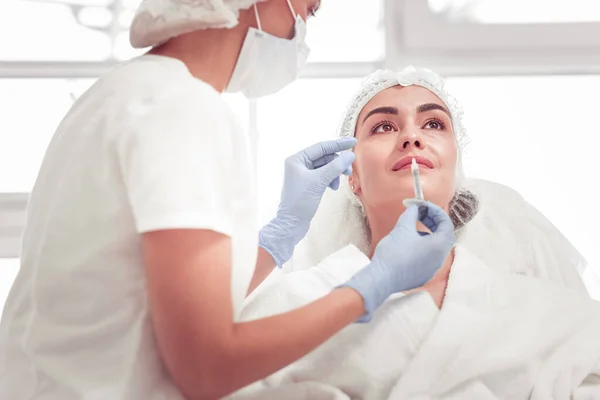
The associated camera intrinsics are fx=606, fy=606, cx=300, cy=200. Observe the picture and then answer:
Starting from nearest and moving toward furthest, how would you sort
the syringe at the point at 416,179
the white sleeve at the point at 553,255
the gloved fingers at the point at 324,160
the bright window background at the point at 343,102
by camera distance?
1. the syringe at the point at 416,179
2. the gloved fingers at the point at 324,160
3. the white sleeve at the point at 553,255
4. the bright window background at the point at 343,102

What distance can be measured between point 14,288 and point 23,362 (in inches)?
5.1

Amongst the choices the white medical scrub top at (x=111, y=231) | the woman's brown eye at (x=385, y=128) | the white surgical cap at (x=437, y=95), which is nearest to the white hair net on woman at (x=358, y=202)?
the white surgical cap at (x=437, y=95)

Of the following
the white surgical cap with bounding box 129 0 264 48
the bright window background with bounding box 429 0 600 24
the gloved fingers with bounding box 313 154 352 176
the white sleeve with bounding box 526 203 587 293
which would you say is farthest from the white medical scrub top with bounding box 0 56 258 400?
the bright window background with bounding box 429 0 600 24

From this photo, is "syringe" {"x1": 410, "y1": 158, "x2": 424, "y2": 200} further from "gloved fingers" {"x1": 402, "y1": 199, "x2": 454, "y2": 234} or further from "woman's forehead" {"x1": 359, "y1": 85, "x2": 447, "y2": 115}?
"woman's forehead" {"x1": 359, "y1": 85, "x2": 447, "y2": 115}

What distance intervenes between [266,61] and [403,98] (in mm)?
575

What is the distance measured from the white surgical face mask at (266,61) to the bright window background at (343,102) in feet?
2.74

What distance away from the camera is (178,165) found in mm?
880

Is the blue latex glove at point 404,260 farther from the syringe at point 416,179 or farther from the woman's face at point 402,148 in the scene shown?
the woman's face at point 402,148

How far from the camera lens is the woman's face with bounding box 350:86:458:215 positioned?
5.19 feet

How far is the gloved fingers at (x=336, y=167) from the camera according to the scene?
150 cm

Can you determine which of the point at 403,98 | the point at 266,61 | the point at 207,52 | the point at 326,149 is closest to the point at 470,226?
the point at 403,98

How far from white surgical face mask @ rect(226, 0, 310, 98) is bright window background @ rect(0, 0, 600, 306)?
834mm

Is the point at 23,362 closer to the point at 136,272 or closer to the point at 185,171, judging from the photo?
the point at 136,272

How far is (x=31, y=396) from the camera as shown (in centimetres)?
99
